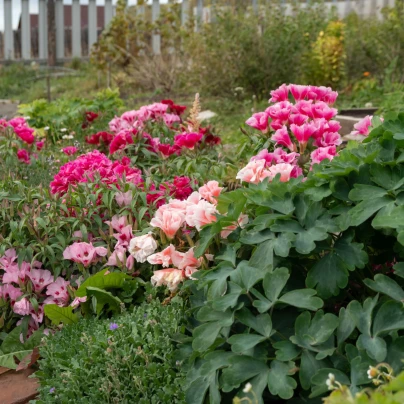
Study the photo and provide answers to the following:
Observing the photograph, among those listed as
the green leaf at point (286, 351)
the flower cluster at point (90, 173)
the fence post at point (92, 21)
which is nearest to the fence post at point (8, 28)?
the fence post at point (92, 21)

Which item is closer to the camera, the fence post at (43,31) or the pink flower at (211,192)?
the pink flower at (211,192)

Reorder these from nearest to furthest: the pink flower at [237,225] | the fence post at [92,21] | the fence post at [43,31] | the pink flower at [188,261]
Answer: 1. the pink flower at [237,225]
2. the pink flower at [188,261]
3. the fence post at [92,21]
4. the fence post at [43,31]

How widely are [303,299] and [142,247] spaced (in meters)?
0.91

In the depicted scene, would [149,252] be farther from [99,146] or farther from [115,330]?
[99,146]

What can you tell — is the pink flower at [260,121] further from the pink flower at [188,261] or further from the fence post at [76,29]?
the fence post at [76,29]

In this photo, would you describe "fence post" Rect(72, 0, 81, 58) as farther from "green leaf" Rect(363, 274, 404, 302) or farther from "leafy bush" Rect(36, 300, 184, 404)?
"green leaf" Rect(363, 274, 404, 302)

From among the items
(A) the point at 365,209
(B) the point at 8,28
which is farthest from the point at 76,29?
(A) the point at 365,209

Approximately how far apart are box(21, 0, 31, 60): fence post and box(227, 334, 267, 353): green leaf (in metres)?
16.4

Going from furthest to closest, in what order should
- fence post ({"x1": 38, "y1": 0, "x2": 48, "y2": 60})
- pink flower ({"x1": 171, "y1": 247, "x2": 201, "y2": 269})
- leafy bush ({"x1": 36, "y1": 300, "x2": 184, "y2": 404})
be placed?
1. fence post ({"x1": 38, "y1": 0, "x2": 48, "y2": 60})
2. pink flower ({"x1": 171, "y1": 247, "x2": 201, "y2": 269})
3. leafy bush ({"x1": 36, "y1": 300, "x2": 184, "y2": 404})

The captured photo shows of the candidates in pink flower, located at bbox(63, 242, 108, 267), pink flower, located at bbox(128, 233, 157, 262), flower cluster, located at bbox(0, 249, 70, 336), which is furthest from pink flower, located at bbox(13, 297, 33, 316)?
pink flower, located at bbox(128, 233, 157, 262)

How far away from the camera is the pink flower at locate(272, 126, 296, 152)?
2951 mm

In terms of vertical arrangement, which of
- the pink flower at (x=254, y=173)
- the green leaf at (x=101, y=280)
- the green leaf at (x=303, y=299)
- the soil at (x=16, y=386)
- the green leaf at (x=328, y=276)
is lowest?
the soil at (x=16, y=386)

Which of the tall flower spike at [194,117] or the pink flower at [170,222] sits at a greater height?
the tall flower spike at [194,117]

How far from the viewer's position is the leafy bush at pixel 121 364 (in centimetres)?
220
